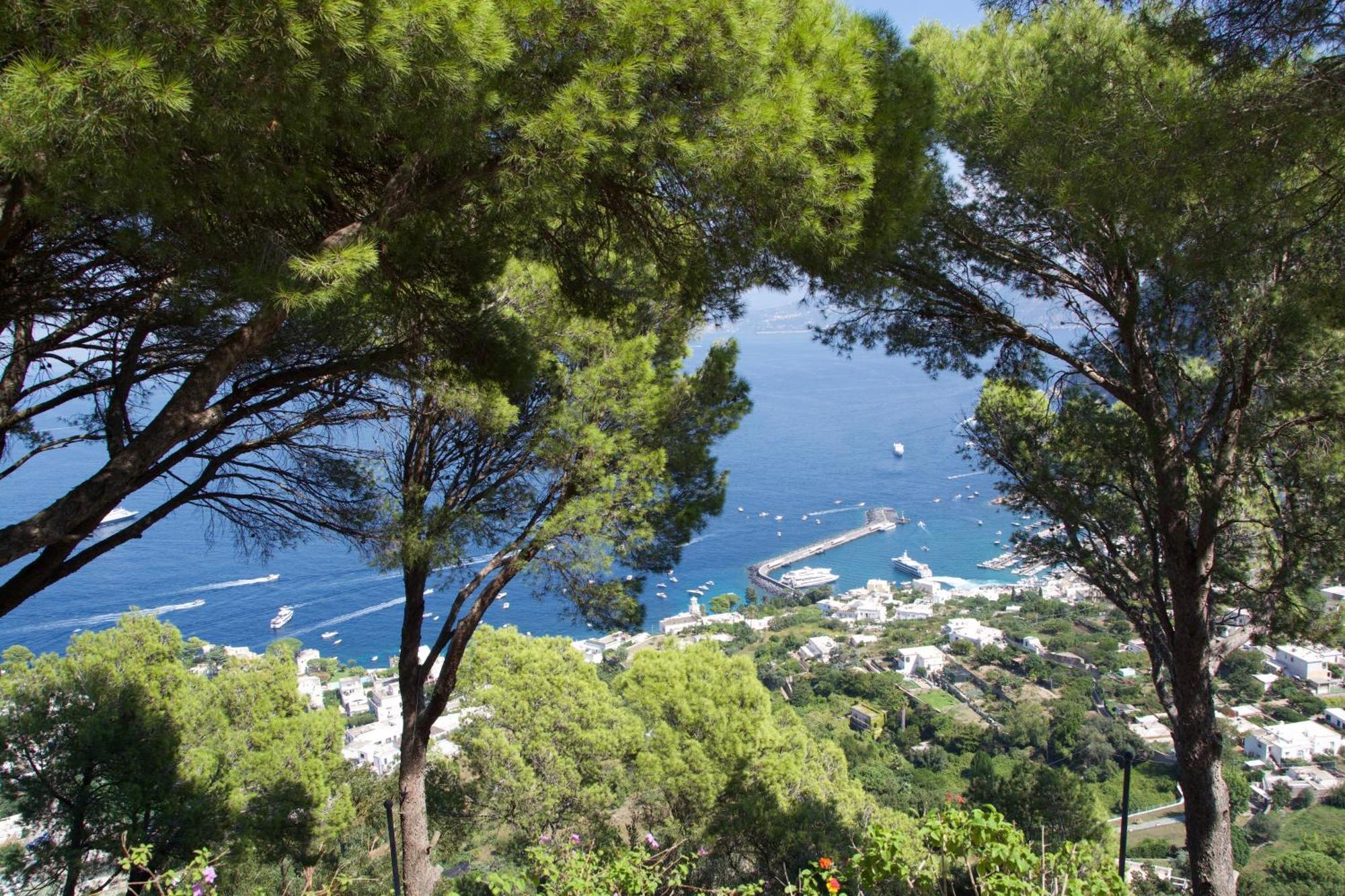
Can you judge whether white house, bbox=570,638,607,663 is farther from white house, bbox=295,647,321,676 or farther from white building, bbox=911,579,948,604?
white building, bbox=911,579,948,604

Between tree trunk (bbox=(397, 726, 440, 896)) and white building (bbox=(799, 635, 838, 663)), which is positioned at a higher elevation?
white building (bbox=(799, 635, 838, 663))

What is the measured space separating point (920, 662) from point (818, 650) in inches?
75.8

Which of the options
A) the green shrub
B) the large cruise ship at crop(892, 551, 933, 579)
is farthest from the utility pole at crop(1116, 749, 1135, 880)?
the large cruise ship at crop(892, 551, 933, 579)

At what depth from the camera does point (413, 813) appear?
425cm

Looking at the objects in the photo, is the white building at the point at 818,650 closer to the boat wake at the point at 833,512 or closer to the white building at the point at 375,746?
the white building at the point at 375,746

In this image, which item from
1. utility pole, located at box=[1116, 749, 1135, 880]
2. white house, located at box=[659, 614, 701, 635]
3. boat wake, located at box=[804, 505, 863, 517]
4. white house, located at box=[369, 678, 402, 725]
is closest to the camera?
utility pole, located at box=[1116, 749, 1135, 880]

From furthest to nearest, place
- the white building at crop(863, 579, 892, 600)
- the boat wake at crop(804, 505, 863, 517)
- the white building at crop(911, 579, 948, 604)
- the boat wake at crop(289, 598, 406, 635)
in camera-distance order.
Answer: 1. the boat wake at crop(804, 505, 863, 517)
2. the white building at crop(863, 579, 892, 600)
3. the white building at crop(911, 579, 948, 604)
4. the boat wake at crop(289, 598, 406, 635)

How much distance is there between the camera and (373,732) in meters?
10.4

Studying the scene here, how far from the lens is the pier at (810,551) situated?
2103 cm

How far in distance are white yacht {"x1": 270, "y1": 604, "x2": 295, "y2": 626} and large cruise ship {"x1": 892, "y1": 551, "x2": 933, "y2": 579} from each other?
15131mm

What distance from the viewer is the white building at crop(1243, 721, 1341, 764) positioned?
1078 cm

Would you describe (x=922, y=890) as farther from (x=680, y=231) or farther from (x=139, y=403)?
(x=139, y=403)

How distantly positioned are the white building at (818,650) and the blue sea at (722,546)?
3.02 meters

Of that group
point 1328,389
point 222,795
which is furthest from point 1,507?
point 1328,389
